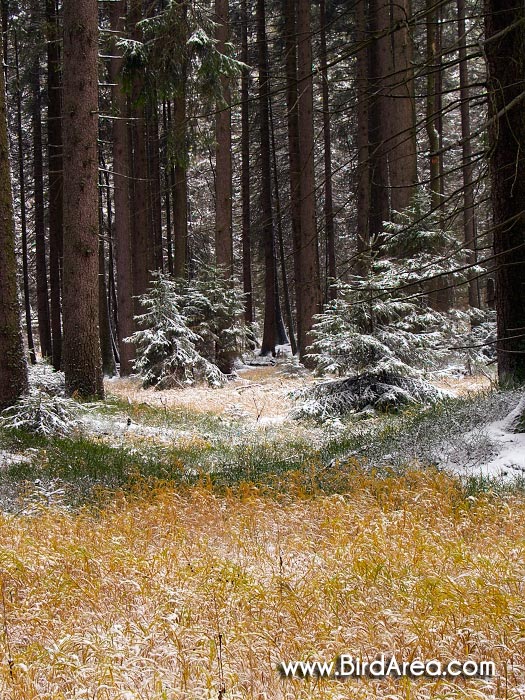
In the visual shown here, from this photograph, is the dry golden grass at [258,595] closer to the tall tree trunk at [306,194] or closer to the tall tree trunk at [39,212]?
the tall tree trunk at [306,194]

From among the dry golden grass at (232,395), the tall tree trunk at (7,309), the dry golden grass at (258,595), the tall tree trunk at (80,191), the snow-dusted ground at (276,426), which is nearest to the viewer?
the dry golden grass at (258,595)

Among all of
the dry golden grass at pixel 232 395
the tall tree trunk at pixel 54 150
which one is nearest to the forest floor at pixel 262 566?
the dry golden grass at pixel 232 395

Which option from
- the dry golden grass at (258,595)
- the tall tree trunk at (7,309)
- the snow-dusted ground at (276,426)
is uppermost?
the tall tree trunk at (7,309)

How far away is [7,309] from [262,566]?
6249 millimetres

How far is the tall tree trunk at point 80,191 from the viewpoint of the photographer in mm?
10469

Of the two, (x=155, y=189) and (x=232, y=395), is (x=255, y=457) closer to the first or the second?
(x=232, y=395)

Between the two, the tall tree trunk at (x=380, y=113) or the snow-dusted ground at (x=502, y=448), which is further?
the tall tree trunk at (x=380, y=113)

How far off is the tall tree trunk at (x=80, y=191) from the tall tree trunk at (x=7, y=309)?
1779 millimetres

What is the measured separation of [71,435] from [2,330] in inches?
69.0

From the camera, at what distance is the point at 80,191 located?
10.6 m

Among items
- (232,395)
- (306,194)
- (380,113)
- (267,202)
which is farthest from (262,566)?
(267,202)

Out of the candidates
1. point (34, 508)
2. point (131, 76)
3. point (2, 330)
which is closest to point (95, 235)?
point (2, 330)

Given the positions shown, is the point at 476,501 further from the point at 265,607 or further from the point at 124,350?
the point at 124,350

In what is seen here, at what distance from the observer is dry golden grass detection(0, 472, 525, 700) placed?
248 centimetres
